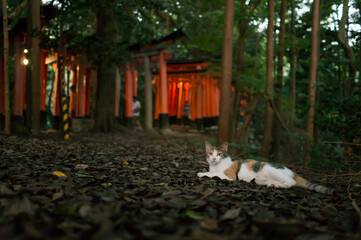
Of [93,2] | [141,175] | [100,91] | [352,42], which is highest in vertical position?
[93,2]

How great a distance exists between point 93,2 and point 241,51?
6.10 meters

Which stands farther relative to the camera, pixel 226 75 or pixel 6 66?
pixel 6 66

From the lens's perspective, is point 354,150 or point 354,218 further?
point 354,150

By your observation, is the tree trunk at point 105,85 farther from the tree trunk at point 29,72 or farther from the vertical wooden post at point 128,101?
the tree trunk at point 29,72

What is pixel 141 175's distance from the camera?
4910 millimetres

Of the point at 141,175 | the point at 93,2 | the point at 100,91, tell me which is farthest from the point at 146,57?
the point at 141,175

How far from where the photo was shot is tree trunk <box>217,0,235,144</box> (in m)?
8.38

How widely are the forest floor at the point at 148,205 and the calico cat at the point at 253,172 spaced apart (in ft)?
0.60

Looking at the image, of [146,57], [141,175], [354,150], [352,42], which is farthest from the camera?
[146,57]

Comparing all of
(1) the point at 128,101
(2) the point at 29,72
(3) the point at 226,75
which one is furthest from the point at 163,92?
(3) the point at 226,75

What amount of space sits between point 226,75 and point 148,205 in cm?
594

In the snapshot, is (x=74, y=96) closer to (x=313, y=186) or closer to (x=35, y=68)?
(x=35, y=68)

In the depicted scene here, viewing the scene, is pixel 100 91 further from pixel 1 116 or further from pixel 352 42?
pixel 352 42

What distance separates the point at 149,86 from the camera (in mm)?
17141
